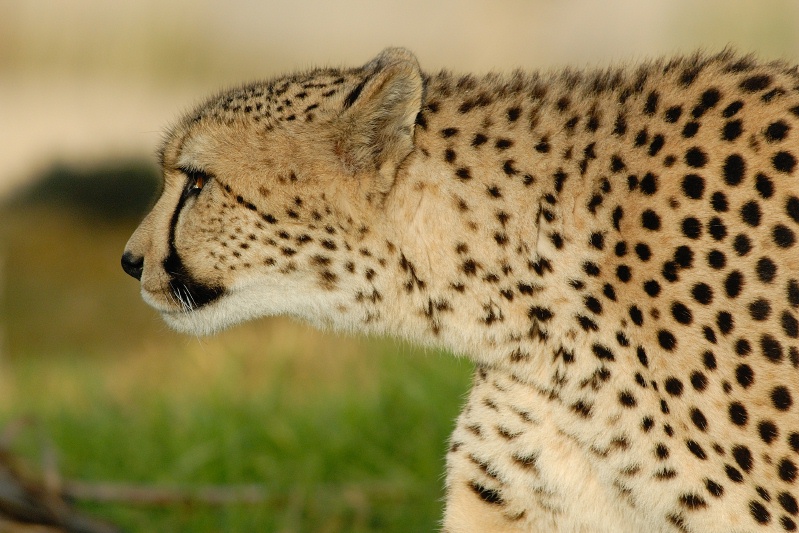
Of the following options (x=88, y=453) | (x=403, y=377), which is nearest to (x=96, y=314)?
(x=88, y=453)

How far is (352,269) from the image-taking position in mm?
2635

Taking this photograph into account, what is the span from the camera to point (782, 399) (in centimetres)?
226

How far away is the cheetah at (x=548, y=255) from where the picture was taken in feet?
7.64

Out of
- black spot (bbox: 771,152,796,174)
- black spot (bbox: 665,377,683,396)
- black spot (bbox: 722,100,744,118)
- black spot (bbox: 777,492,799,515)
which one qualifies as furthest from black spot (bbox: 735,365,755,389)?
black spot (bbox: 722,100,744,118)

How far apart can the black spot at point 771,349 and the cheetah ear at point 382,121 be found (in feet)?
2.89

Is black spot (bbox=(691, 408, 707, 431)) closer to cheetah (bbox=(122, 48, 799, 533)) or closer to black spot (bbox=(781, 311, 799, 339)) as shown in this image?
cheetah (bbox=(122, 48, 799, 533))

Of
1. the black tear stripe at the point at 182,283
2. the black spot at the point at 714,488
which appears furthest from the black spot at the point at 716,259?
the black tear stripe at the point at 182,283

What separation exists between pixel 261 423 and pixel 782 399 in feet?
8.71

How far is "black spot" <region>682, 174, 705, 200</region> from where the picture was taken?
2422 millimetres

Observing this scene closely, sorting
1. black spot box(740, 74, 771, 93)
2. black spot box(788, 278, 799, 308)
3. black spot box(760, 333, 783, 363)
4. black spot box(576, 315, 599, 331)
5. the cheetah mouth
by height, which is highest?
black spot box(740, 74, 771, 93)

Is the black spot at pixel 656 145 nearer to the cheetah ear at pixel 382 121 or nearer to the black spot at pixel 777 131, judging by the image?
the black spot at pixel 777 131

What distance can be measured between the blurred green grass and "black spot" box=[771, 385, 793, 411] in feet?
4.12

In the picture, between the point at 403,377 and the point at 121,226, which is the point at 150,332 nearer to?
the point at 121,226

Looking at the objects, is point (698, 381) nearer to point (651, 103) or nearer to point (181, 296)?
point (651, 103)
